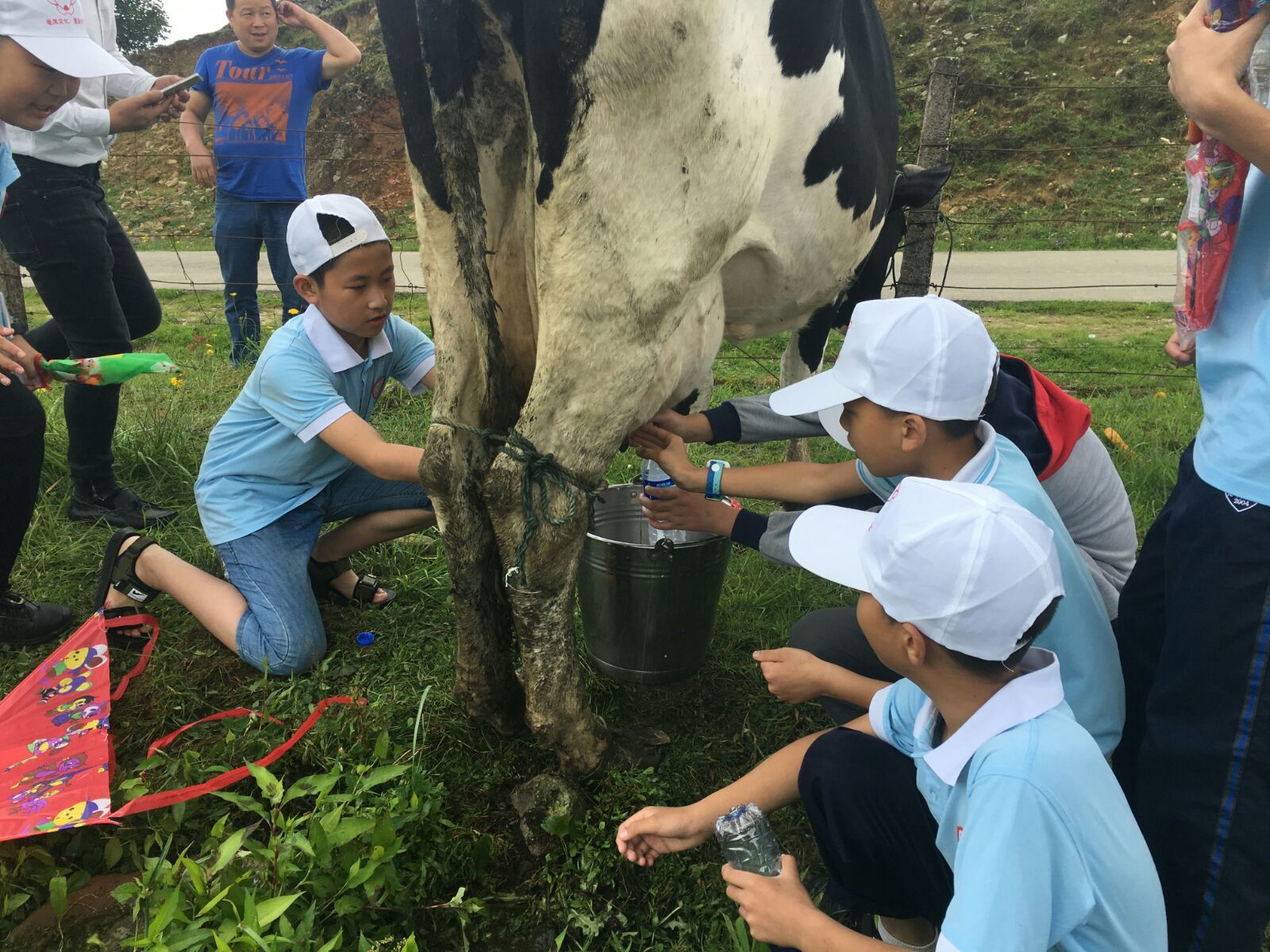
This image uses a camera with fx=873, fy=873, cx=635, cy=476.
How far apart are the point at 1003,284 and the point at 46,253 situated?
8120 millimetres

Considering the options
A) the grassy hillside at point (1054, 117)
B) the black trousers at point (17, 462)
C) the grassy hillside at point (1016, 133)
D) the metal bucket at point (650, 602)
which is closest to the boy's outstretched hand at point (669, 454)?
the metal bucket at point (650, 602)

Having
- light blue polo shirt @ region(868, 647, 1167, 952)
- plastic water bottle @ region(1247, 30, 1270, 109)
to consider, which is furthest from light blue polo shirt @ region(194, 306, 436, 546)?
plastic water bottle @ region(1247, 30, 1270, 109)

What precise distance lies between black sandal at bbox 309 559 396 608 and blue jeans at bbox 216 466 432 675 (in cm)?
18

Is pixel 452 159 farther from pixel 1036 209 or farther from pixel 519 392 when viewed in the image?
pixel 1036 209

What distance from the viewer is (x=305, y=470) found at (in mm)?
2709

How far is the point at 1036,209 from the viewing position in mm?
12031

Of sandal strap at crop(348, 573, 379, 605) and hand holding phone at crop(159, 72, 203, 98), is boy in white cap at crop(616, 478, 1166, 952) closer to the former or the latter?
sandal strap at crop(348, 573, 379, 605)

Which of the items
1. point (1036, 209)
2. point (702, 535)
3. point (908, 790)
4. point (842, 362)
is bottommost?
point (1036, 209)

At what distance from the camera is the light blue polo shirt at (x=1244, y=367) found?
1330mm

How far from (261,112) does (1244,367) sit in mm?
5471

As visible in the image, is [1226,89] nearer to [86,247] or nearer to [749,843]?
[749,843]

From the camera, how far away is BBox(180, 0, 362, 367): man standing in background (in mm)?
5188

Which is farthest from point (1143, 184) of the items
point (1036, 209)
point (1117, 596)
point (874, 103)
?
point (1117, 596)

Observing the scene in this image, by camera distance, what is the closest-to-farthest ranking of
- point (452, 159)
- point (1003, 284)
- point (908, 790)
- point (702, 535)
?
point (908, 790), point (452, 159), point (702, 535), point (1003, 284)
